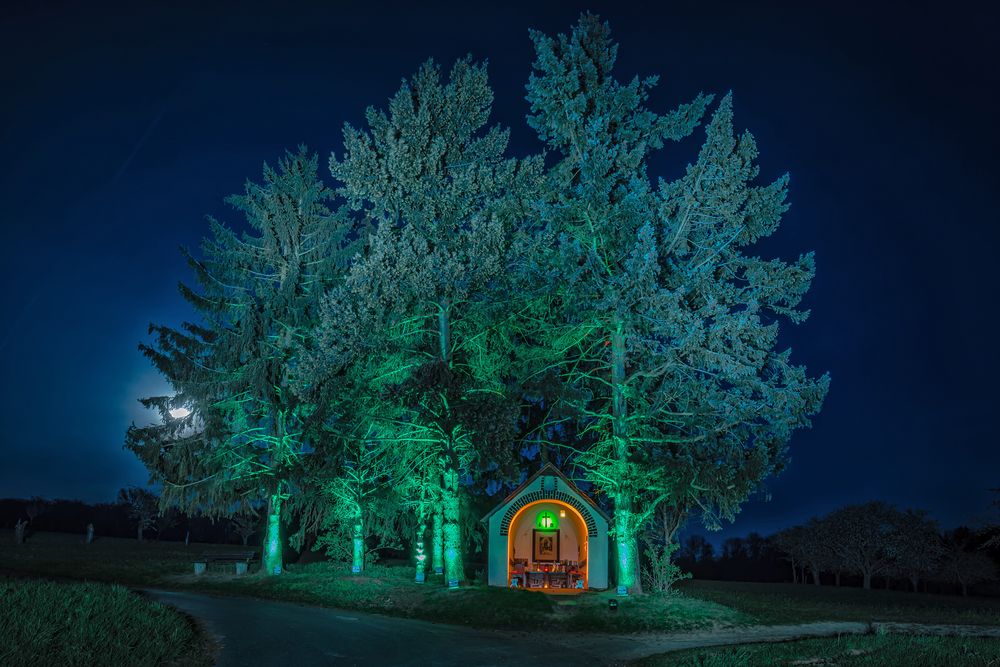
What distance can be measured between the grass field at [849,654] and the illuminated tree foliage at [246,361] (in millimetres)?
17957

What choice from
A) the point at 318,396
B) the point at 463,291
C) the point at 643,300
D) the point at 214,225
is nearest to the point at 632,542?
the point at 643,300

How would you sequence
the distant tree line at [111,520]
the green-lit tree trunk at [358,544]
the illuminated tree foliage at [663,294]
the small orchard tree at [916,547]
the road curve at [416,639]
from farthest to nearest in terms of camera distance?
the distant tree line at [111,520]
the small orchard tree at [916,547]
the green-lit tree trunk at [358,544]
the illuminated tree foliage at [663,294]
the road curve at [416,639]

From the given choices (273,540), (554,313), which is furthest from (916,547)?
(273,540)

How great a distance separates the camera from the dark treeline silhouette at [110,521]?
234 feet

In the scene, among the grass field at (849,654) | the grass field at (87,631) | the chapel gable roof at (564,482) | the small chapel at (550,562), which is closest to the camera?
the grass field at (87,631)

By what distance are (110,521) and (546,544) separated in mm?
70826

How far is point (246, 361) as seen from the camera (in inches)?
1131

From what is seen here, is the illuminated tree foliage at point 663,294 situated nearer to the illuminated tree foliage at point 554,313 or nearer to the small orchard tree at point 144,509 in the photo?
the illuminated tree foliage at point 554,313

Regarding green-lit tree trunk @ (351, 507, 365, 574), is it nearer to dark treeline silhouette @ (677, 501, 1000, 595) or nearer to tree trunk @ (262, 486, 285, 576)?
tree trunk @ (262, 486, 285, 576)

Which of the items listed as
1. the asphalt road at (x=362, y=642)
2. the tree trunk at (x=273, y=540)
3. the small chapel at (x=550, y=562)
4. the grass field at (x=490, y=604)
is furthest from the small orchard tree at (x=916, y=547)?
the asphalt road at (x=362, y=642)

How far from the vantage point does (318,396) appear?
22578 millimetres

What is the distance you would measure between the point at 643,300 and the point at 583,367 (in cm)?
684

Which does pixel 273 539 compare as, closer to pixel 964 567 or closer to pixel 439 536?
pixel 439 536

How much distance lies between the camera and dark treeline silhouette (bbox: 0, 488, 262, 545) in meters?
71.2
